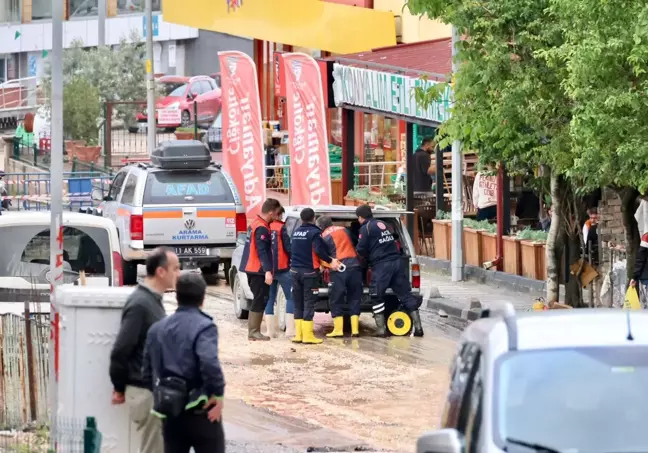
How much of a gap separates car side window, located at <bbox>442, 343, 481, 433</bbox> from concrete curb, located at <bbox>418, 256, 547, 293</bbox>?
676 inches

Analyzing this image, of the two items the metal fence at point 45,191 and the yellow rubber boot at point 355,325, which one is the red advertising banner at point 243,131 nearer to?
the metal fence at point 45,191

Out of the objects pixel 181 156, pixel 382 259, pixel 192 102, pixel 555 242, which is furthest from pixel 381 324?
pixel 192 102

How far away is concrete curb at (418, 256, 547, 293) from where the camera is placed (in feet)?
79.8

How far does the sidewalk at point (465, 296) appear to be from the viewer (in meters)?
21.8

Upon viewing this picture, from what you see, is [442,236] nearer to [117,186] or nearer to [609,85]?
[117,186]

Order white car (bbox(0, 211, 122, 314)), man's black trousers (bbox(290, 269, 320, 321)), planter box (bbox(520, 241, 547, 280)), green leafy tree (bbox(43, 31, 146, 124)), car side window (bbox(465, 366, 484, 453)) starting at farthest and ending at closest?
Result: green leafy tree (bbox(43, 31, 146, 124))
planter box (bbox(520, 241, 547, 280))
man's black trousers (bbox(290, 269, 320, 321))
white car (bbox(0, 211, 122, 314))
car side window (bbox(465, 366, 484, 453))

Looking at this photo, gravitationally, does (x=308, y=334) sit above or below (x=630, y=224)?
below

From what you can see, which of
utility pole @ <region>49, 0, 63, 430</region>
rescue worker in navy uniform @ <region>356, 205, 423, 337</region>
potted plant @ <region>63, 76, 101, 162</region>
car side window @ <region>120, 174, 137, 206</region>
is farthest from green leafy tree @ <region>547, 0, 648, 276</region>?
potted plant @ <region>63, 76, 101, 162</region>

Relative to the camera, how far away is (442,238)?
92.9 feet

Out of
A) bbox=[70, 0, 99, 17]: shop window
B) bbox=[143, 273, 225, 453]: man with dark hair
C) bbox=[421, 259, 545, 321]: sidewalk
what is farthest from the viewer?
bbox=[70, 0, 99, 17]: shop window

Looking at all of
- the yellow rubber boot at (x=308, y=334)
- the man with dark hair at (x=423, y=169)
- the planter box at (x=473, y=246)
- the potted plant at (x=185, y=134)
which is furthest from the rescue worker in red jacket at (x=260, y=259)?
the potted plant at (x=185, y=134)

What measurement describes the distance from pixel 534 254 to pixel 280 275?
6.82 m

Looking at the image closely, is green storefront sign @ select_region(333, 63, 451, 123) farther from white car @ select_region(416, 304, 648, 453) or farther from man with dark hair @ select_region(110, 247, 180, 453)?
white car @ select_region(416, 304, 648, 453)

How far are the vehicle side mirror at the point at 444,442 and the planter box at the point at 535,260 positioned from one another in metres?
18.4
